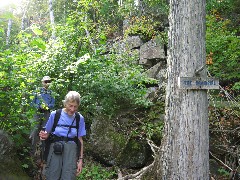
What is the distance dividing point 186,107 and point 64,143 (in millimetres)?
2055

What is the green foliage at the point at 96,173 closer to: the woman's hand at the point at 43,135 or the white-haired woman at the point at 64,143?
the white-haired woman at the point at 64,143

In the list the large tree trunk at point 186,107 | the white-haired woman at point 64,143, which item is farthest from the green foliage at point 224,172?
the white-haired woman at point 64,143

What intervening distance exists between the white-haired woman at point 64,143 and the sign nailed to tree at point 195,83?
5.58 feet

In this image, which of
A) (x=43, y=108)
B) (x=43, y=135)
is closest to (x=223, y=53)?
(x=43, y=108)

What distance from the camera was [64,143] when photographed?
446cm

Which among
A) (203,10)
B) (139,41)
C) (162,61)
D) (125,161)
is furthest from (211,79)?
(139,41)

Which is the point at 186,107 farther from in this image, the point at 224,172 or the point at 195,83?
the point at 224,172

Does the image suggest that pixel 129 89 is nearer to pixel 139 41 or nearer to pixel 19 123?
pixel 19 123

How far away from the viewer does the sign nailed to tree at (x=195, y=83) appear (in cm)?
429

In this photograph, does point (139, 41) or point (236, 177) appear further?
point (139, 41)

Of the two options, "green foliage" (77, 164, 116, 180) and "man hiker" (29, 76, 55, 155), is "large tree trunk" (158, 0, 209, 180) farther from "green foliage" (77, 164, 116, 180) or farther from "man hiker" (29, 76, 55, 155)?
"man hiker" (29, 76, 55, 155)

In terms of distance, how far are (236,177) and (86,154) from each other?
376 centimetres

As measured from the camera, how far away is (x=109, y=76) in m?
7.75

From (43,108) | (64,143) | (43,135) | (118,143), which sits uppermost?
(43,108)
